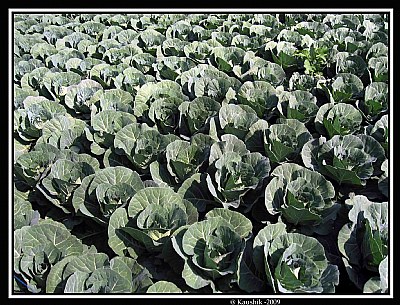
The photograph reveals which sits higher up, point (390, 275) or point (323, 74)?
point (323, 74)

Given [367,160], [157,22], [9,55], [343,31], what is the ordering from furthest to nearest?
[157,22] < [343,31] < [9,55] < [367,160]

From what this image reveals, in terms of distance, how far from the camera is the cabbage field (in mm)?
2865

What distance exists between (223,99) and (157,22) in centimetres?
408

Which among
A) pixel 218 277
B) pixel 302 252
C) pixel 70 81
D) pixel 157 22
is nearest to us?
pixel 302 252

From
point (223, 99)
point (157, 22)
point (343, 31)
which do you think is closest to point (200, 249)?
point (223, 99)

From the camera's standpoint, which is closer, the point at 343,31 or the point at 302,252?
the point at 302,252

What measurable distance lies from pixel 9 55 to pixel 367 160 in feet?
11.7

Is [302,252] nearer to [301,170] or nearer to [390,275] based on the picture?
[390,275]

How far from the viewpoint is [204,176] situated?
359cm

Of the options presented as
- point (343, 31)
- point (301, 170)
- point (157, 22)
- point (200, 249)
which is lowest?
point (200, 249)

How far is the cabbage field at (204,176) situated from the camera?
2.87 metres

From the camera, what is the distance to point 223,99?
486 cm

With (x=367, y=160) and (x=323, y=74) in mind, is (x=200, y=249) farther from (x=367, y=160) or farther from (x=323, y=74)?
(x=323, y=74)

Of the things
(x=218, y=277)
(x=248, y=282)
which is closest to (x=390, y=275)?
(x=248, y=282)
